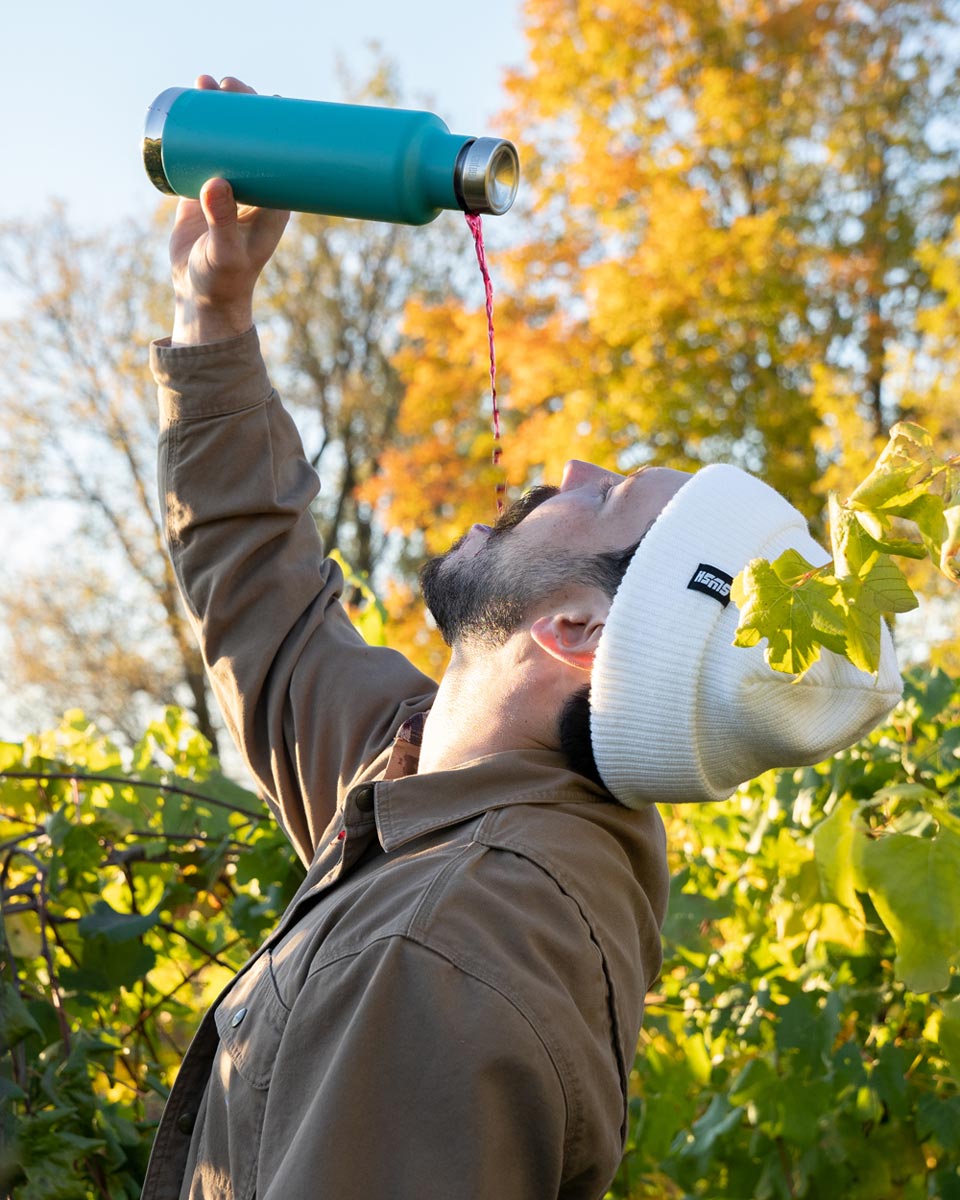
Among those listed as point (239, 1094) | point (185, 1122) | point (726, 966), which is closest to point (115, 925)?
point (185, 1122)

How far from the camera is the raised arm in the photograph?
80.8 inches

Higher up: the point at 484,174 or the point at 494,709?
the point at 484,174

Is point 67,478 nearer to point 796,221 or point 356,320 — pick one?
point 356,320

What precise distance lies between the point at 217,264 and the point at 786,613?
1.19 meters

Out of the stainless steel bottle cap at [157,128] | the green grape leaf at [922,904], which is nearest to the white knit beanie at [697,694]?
the green grape leaf at [922,904]

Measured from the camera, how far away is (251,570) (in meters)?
2.14

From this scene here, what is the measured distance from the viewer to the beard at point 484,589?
1.89 metres

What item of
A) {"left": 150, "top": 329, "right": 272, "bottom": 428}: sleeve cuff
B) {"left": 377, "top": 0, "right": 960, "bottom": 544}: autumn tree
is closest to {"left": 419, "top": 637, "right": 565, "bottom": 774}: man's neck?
{"left": 150, "top": 329, "right": 272, "bottom": 428}: sleeve cuff

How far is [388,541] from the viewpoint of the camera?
19.7 meters

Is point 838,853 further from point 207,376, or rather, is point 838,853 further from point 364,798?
point 207,376

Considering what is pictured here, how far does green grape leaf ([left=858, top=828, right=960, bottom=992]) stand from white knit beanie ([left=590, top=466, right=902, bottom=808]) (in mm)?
219

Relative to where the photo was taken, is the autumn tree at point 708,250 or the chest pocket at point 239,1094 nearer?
the chest pocket at point 239,1094

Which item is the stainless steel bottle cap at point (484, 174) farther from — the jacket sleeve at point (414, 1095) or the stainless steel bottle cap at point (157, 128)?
the jacket sleeve at point (414, 1095)

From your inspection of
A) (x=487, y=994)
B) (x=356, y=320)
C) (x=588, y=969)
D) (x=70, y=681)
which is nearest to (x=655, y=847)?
(x=588, y=969)
